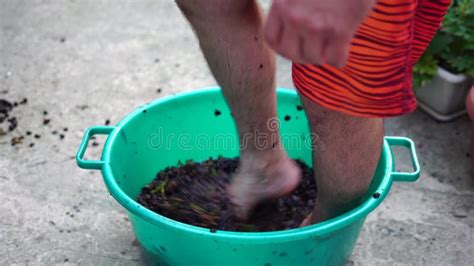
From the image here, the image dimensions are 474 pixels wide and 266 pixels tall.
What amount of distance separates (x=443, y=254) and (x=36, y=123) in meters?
1.14

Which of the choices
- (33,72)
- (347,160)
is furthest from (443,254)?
(33,72)

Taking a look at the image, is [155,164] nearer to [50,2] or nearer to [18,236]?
[18,236]

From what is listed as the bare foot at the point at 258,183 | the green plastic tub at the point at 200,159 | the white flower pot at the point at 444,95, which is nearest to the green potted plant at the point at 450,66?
the white flower pot at the point at 444,95

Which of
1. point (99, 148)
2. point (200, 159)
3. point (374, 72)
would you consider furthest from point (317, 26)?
point (99, 148)

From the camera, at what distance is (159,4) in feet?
7.87

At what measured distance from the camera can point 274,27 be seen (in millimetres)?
694

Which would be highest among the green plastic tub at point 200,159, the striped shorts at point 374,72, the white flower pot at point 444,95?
the striped shorts at point 374,72

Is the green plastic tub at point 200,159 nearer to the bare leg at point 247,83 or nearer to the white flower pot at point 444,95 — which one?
the bare leg at point 247,83

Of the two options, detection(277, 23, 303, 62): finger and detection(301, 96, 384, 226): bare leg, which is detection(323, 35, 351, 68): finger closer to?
detection(277, 23, 303, 62): finger

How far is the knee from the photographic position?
106 centimetres

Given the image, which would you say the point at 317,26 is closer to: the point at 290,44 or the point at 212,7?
the point at 290,44

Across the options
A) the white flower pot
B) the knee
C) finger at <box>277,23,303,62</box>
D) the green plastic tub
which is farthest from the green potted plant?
finger at <box>277,23,303,62</box>

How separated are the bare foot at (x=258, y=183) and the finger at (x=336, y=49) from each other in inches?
21.6

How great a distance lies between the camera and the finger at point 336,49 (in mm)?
668
